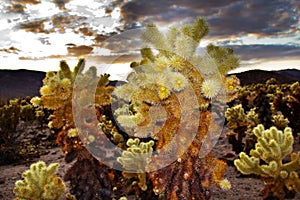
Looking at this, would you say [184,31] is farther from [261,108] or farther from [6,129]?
[6,129]

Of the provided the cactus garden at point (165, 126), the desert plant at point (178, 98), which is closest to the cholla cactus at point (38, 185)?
the cactus garden at point (165, 126)

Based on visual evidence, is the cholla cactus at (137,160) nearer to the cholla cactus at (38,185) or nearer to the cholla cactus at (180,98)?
the cholla cactus at (180,98)

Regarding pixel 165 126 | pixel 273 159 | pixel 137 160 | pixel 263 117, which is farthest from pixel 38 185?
pixel 263 117

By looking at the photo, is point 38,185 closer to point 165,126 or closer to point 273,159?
point 165,126

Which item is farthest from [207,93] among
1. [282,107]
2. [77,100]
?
[282,107]

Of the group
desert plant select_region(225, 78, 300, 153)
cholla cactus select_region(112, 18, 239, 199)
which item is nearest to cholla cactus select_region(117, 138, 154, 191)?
cholla cactus select_region(112, 18, 239, 199)
